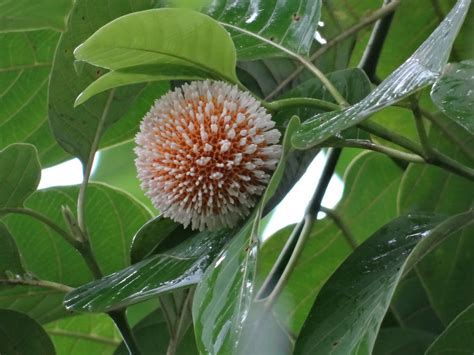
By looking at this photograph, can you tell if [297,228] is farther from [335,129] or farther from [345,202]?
[335,129]

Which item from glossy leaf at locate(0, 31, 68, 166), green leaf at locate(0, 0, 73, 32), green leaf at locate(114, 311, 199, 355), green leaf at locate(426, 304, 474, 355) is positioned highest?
green leaf at locate(0, 0, 73, 32)

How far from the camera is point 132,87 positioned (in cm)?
112

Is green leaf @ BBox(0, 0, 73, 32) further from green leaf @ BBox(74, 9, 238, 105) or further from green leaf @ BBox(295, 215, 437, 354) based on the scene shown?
green leaf @ BBox(295, 215, 437, 354)

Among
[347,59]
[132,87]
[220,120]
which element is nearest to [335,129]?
[220,120]

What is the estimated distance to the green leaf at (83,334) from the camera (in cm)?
141

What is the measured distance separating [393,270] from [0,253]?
45 cm

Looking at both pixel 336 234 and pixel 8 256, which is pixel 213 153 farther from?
pixel 336 234

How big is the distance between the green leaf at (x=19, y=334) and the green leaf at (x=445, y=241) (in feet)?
1.61

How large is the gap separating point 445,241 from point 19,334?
21.8 inches

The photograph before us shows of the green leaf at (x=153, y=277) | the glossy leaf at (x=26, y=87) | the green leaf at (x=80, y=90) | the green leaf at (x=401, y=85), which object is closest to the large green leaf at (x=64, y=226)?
the glossy leaf at (x=26, y=87)

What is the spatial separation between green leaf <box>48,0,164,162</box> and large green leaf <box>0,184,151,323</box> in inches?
7.0

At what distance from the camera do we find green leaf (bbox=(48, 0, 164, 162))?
39.8 inches

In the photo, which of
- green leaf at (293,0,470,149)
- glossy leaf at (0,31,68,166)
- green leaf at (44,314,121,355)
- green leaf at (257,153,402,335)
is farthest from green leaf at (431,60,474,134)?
green leaf at (44,314,121,355)

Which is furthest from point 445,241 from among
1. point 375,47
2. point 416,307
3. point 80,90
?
point 80,90
